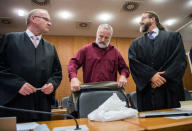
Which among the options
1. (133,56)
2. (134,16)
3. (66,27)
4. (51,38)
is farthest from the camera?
(51,38)

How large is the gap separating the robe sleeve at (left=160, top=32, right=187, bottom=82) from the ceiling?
8.57 ft

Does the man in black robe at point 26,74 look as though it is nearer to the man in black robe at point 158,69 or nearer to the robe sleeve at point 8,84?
the robe sleeve at point 8,84

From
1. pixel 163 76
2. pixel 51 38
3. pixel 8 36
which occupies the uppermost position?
pixel 51 38

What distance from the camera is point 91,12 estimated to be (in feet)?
14.3

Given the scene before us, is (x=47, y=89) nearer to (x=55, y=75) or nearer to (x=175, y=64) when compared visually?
(x=55, y=75)

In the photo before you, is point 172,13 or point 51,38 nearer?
point 172,13

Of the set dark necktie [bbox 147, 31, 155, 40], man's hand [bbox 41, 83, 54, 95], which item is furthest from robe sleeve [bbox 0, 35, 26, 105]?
dark necktie [bbox 147, 31, 155, 40]

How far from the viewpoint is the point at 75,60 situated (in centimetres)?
205

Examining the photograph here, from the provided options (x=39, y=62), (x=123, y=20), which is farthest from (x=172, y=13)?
(x=39, y=62)

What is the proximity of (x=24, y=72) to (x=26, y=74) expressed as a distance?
3 centimetres

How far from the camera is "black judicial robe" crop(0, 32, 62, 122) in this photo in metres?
1.37

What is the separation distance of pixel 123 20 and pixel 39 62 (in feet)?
13.0

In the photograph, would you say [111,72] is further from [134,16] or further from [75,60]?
[134,16]

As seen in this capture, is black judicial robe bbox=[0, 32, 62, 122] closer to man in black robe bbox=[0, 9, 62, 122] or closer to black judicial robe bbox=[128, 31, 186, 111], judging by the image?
man in black robe bbox=[0, 9, 62, 122]
